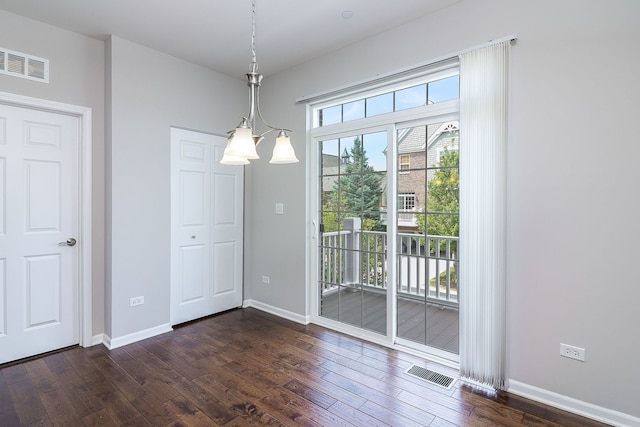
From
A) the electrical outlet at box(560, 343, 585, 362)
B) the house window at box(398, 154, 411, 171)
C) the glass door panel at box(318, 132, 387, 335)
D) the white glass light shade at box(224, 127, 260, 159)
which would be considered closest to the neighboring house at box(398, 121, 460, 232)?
the house window at box(398, 154, 411, 171)

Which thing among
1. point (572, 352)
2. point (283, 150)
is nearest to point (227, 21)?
point (283, 150)

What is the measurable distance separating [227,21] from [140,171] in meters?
1.64

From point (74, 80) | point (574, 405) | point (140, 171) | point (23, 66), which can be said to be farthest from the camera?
point (140, 171)

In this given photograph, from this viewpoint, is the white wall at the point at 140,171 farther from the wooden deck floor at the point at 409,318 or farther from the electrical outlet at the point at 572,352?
the electrical outlet at the point at 572,352

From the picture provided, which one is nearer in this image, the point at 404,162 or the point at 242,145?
the point at 242,145

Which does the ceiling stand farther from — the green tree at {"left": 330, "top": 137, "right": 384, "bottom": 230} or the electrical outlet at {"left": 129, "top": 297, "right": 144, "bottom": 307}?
the electrical outlet at {"left": 129, "top": 297, "right": 144, "bottom": 307}

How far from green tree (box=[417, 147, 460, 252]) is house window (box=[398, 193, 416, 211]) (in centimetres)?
14

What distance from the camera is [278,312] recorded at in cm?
389

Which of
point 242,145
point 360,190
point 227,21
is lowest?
point 360,190

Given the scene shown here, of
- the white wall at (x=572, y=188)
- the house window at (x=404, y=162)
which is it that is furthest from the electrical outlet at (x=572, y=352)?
the house window at (x=404, y=162)

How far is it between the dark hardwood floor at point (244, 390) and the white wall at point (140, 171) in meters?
0.43

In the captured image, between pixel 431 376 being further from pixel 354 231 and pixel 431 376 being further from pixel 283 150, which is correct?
A: pixel 283 150

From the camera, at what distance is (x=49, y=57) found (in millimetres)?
2789

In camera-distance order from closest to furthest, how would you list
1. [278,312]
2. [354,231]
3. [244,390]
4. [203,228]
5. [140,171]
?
[244,390]
[140,171]
[354,231]
[203,228]
[278,312]
